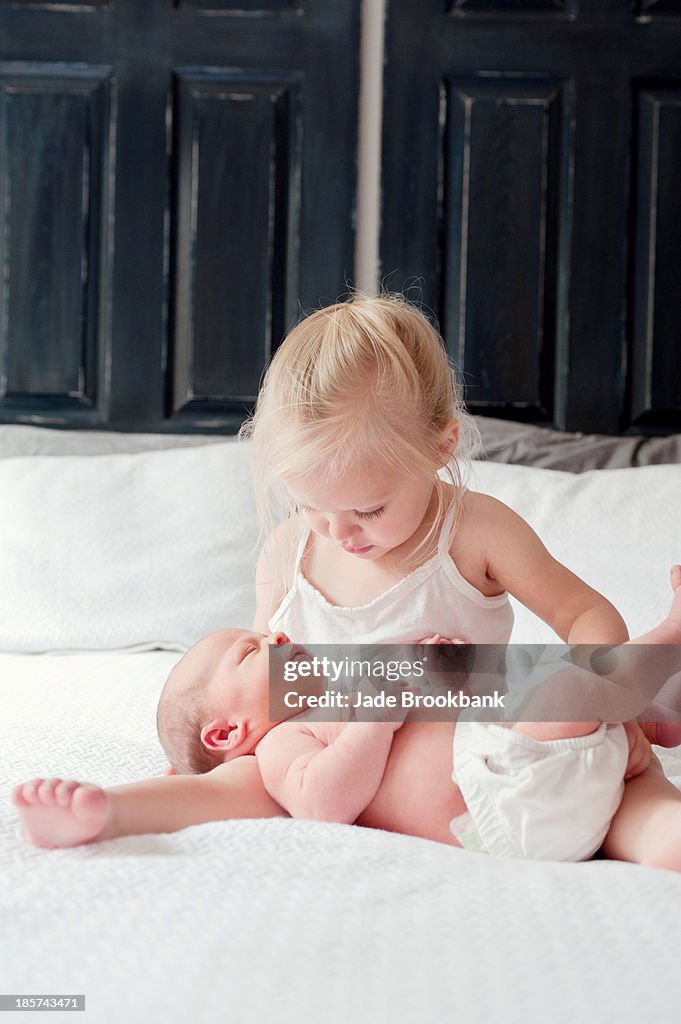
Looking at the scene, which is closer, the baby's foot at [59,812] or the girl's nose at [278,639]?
the baby's foot at [59,812]

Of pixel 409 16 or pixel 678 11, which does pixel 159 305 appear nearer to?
pixel 409 16

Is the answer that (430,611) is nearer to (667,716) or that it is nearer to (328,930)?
(667,716)

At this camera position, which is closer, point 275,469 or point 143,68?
point 275,469

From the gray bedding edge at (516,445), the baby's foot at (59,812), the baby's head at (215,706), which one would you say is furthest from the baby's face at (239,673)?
the gray bedding edge at (516,445)

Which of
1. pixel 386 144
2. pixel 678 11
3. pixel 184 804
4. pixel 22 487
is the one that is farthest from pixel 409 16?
pixel 184 804

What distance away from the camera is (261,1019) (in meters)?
0.53

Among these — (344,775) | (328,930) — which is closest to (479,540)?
(344,775)

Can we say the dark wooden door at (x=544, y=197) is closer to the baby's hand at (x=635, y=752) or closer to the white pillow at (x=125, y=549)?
the white pillow at (x=125, y=549)

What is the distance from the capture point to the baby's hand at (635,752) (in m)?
0.91

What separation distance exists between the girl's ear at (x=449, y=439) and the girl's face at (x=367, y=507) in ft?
0.11

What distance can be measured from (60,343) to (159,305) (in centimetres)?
22

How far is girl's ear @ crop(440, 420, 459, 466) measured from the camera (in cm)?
109

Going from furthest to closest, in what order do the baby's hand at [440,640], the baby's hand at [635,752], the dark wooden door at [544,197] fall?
the dark wooden door at [544,197], the baby's hand at [440,640], the baby's hand at [635,752]

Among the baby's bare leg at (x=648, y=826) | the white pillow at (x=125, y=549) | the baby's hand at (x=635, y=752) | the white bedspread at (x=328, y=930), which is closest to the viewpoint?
the white bedspread at (x=328, y=930)
